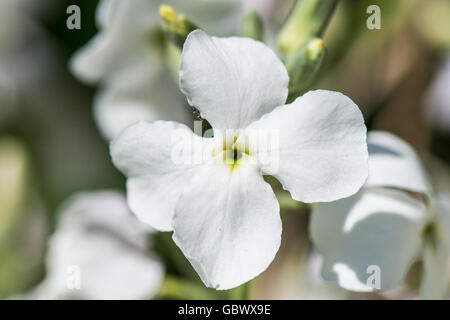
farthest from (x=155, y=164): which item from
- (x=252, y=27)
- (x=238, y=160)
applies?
(x=252, y=27)

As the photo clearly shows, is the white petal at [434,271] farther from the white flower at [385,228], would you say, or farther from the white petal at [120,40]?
the white petal at [120,40]

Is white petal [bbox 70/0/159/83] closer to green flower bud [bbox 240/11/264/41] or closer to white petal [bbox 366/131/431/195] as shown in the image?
green flower bud [bbox 240/11/264/41]

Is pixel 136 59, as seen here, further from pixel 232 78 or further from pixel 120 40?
pixel 232 78

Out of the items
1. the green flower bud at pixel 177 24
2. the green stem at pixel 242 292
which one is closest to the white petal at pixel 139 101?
the green flower bud at pixel 177 24

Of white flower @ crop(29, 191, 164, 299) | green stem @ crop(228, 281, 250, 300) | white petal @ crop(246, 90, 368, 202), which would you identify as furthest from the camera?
white flower @ crop(29, 191, 164, 299)

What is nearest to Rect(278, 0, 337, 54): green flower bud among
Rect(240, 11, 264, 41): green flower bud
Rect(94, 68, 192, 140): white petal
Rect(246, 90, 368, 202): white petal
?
Rect(240, 11, 264, 41): green flower bud

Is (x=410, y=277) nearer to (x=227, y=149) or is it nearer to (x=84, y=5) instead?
(x=227, y=149)

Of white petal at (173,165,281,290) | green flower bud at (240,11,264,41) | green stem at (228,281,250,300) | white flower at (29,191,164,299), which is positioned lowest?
white flower at (29,191,164,299)
